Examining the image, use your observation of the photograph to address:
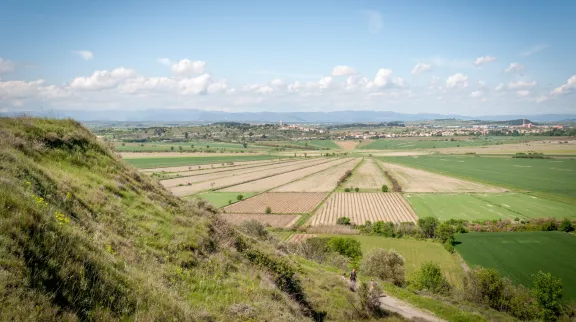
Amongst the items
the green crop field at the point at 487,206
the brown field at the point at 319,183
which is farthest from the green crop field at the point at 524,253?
the brown field at the point at 319,183

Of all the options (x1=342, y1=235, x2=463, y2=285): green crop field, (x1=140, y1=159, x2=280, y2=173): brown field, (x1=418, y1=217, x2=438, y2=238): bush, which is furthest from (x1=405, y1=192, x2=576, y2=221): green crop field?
(x1=140, y1=159, x2=280, y2=173): brown field

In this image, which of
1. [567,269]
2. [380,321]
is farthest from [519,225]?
[380,321]

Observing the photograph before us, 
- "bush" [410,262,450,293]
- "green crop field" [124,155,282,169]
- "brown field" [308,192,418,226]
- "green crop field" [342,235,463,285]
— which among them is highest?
"green crop field" [124,155,282,169]

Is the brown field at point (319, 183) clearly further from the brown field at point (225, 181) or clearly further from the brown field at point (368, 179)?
the brown field at point (225, 181)

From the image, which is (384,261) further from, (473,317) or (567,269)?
(567,269)

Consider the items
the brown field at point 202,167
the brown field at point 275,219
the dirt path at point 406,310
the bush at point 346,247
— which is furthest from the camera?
the brown field at point 202,167

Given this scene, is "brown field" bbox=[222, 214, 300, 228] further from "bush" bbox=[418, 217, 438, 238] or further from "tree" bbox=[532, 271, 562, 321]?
"tree" bbox=[532, 271, 562, 321]
